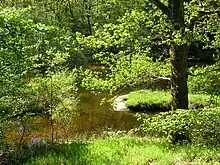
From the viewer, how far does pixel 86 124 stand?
22906 millimetres

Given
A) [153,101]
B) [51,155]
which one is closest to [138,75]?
[51,155]

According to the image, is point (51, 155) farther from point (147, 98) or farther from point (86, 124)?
point (147, 98)

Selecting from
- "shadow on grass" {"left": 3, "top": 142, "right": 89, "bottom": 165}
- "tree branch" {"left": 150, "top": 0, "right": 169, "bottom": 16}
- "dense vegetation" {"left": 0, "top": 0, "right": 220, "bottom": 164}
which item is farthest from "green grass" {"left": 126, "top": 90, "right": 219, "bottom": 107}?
"tree branch" {"left": 150, "top": 0, "right": 169, "bottom": 16}

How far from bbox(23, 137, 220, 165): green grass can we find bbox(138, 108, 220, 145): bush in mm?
560

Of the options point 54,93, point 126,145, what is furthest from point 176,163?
point 54,93

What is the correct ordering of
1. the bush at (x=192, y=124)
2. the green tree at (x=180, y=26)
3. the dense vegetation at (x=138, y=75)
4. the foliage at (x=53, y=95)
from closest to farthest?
the bush at (x=192, y=124) < the dense vegetation at (x=138, y=75) < the green tree at (x=180, y=26) < the foliage at (x=53, y=95)

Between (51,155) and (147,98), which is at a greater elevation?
(147,98)

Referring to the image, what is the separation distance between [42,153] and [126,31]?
4.72m

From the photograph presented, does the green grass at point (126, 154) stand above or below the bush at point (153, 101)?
below

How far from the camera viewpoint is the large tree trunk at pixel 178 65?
1196 centimetres

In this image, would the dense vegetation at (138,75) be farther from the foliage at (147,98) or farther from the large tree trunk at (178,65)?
the foliage at (147,98)

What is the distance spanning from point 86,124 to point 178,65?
1148 cm

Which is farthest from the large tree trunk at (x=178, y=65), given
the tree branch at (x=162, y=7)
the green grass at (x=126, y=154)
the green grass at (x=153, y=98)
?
the green grass at (x=153, y=98)

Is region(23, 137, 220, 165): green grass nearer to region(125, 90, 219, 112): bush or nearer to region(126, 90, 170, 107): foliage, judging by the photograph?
region(125, 90, 219, 112): bush
